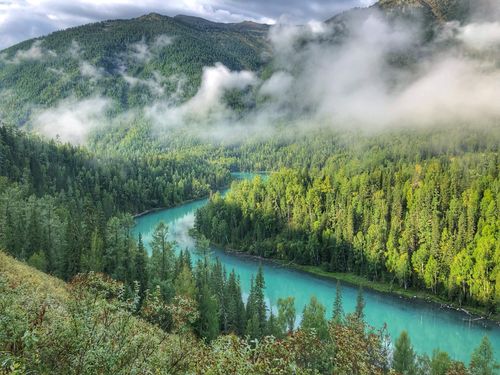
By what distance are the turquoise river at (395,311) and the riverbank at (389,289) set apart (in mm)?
1391

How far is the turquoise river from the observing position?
73.1 meters

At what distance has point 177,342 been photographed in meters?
16.2

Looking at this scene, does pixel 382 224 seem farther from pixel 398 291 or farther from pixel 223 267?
pixel 223 267

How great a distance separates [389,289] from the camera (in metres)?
94.4

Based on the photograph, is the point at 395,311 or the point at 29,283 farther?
the point at 395,311

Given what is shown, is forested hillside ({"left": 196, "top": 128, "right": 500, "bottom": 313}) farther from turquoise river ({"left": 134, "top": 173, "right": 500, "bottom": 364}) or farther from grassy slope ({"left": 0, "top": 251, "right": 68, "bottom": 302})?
grassy slope ({"left": 0, "top": 251, "right": 68, "bottom": 302})

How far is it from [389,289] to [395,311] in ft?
33.9

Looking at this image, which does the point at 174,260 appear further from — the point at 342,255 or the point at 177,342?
the point at 177,342

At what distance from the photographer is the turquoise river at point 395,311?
7312 cm

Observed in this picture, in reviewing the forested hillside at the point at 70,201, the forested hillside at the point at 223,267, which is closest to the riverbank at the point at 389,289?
the forested hillside at the point at 223,267

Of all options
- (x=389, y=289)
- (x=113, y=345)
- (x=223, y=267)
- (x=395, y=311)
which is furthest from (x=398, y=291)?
(x=113, y=345)

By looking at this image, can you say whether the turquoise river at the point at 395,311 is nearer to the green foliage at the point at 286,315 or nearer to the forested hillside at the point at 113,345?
the green foliage at the point at 286,315

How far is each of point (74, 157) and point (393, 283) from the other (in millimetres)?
120653

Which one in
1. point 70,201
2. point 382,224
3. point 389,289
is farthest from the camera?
point 70,201
